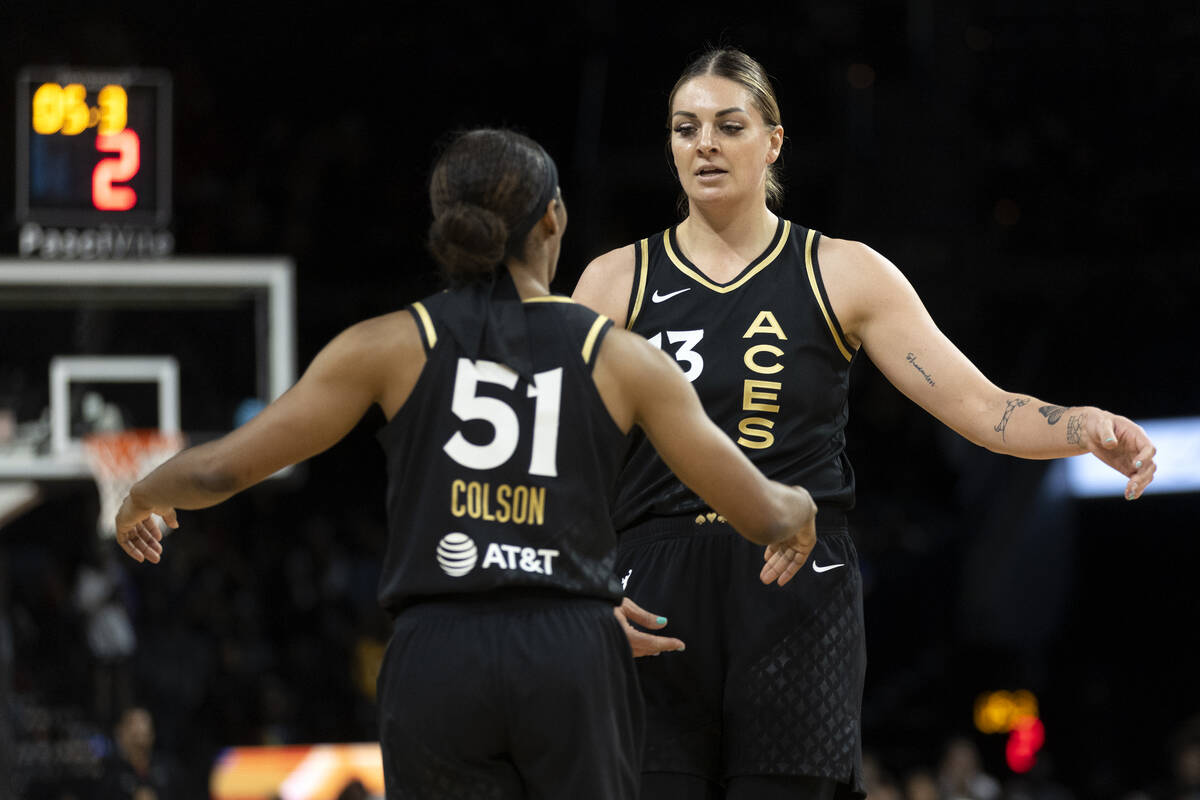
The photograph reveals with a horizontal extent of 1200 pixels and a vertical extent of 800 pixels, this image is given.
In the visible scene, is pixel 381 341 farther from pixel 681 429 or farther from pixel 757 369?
pixel 757 369

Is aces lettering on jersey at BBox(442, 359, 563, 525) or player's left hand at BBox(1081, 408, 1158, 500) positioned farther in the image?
player's left hand at BBox(1081, 408, 1158, 500)

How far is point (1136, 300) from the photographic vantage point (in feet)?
57.9

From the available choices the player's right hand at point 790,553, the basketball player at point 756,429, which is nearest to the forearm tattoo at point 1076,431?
the basketball player at point 756,429

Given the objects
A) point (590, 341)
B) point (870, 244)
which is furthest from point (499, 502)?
point (870, 244)

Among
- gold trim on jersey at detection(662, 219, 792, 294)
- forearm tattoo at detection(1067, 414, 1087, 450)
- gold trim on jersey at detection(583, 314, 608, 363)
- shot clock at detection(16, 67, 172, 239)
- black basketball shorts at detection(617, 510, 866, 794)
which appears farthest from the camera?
shot clock at detection(16, 67, 172, 239)

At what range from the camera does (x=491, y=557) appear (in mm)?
3025

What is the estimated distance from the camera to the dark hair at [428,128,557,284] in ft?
10.2

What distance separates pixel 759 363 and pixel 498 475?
1.10 metres

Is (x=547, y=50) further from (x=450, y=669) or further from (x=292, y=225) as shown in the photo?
(x=450, y=669)

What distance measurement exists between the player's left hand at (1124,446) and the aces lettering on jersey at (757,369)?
2.38 feet

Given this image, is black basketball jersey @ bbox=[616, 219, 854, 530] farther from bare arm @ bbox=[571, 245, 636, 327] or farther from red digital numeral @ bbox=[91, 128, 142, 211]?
red digital numeral @ bbox=[91, 128, 142, 211]

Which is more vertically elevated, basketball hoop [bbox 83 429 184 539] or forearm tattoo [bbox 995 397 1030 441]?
forearm tattoo [bbox 995 397 1030 441]

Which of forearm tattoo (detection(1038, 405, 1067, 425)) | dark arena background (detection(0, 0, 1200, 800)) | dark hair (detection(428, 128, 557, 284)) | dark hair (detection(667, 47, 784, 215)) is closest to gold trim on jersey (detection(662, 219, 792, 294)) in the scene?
dark hair (detection(667, 47, 784, 215))

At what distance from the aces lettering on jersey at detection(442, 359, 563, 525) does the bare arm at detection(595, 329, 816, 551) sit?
0.12 meters
